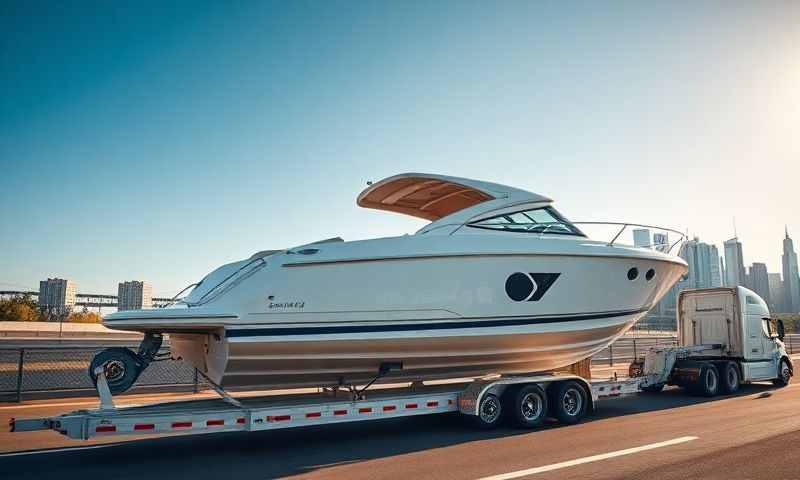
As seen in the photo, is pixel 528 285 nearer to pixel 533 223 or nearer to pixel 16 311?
pixel 533 223

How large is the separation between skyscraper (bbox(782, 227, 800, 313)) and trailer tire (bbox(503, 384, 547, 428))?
292 ft

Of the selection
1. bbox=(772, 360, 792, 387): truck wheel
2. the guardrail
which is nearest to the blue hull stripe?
the guardrail

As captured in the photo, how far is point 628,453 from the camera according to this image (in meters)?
6.05

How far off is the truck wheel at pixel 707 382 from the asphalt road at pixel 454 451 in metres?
2.06

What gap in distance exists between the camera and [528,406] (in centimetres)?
792

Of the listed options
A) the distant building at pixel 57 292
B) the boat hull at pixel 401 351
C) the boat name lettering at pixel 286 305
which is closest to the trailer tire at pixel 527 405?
the boat hull at pixel 401 351

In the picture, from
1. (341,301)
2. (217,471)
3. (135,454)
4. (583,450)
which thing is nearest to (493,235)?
(341,301)

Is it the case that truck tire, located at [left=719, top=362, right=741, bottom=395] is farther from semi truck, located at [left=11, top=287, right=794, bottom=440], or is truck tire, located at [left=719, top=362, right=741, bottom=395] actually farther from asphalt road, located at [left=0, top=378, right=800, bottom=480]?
asphalt road, located at [left=0, top=378, right=800, bottom=480]

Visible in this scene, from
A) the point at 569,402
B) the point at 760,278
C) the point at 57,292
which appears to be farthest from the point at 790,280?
the point at 57,292

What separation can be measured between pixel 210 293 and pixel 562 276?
4.73m

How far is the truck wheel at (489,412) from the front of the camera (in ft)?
25.1

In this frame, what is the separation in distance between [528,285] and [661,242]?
3.54m

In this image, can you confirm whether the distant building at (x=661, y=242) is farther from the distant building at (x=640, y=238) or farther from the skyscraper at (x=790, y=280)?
the skyscraper at (x=790, y=280)

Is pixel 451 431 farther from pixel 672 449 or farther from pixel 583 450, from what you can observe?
pixel 672 449
